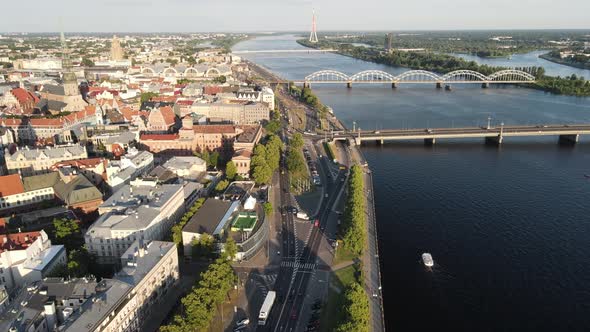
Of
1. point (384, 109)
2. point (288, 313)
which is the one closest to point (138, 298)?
point (288, 313)

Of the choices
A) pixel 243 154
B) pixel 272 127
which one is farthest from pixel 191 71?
pixel 243 154

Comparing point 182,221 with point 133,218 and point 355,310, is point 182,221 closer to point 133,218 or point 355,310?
point 133,218

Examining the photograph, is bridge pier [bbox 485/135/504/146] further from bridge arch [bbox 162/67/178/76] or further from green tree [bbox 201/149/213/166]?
bridge arch [bbox 162/67/178/76]

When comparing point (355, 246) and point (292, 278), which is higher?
point (355, 246)

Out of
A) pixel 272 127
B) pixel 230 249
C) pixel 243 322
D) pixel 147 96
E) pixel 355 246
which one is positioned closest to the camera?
pixel 243 322

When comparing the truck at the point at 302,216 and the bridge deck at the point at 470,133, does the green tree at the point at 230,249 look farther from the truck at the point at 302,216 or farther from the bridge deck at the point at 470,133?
the bridge deck at the point at 470,133

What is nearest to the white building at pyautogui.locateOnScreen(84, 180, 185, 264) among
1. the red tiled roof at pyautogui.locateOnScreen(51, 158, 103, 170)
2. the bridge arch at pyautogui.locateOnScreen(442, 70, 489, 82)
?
the red tiled roof at pyautogui.locateOnScreen(51, 158, 103, 170)

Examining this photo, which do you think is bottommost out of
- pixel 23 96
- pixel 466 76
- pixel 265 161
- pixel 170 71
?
pixel 265 161

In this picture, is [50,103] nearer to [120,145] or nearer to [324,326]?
[120,145]
